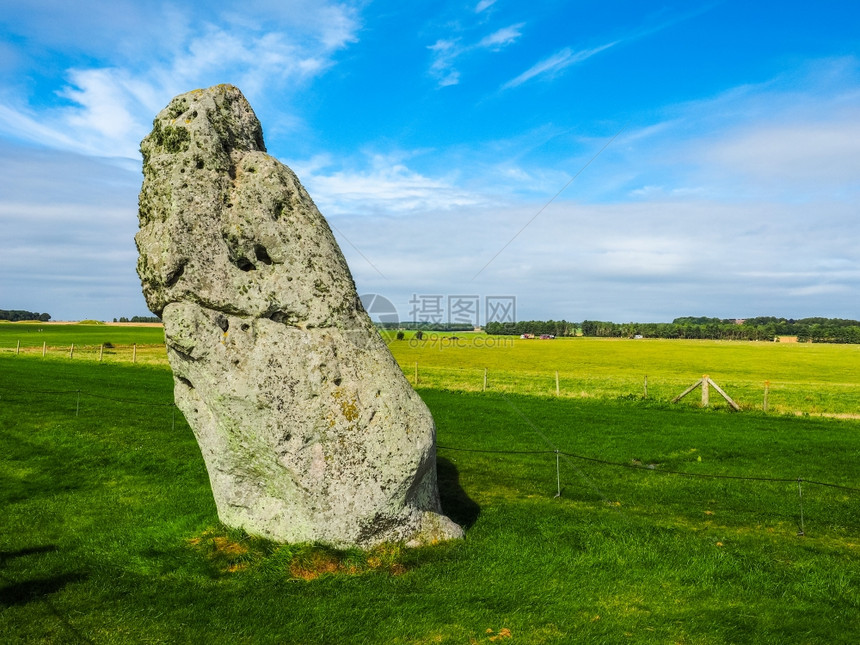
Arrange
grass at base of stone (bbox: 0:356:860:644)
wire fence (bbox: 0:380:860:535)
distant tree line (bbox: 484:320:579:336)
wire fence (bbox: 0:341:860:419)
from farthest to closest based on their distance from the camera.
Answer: distant tree line (bbox: 484:320:579:336) < wire fence (bbox: 0:341:860:419) < wire fence (bbox: 0:380:860:535) < grass at base of stone (bbox: 0:356:860:644)

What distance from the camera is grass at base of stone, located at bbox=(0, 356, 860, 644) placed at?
22.4ft

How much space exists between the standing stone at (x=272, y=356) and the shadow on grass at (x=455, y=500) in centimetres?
172

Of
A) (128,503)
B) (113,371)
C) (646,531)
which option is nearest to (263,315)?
(128,503)

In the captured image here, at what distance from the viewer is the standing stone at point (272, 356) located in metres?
8.26

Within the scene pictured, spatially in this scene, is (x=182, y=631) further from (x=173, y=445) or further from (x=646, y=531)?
(x=173, y=445)

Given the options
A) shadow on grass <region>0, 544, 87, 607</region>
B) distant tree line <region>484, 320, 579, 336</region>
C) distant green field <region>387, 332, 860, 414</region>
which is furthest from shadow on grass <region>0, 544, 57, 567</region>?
distant tree line <region>484, 320, 579, 336</region>

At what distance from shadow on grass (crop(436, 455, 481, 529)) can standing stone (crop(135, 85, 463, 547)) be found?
1716 mm

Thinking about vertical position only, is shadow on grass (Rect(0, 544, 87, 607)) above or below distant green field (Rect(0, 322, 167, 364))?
below

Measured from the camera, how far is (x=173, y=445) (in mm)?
16234

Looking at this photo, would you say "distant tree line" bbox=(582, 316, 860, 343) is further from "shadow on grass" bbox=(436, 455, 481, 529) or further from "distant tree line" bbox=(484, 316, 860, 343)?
"shadow on grass" bbox=(436, 455, 481, 529)

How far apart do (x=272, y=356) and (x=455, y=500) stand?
5.61 meters

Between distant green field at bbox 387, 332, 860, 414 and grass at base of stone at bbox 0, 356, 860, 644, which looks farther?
distant green field at bbox 387, 332, 860, 414

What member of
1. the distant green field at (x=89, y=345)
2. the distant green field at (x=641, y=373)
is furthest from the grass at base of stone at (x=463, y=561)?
the distant green field at (x=89, y=345)

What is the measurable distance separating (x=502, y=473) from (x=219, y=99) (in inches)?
421
